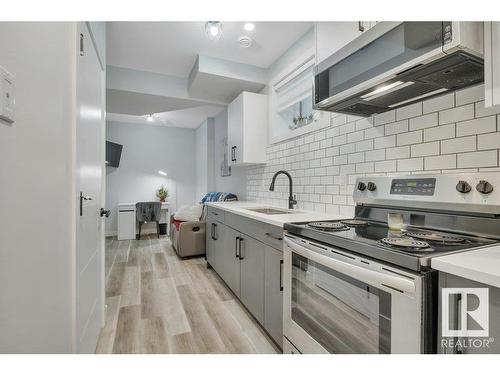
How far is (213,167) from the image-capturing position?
17.6 feet

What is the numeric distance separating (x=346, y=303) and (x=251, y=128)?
2403 millimetres

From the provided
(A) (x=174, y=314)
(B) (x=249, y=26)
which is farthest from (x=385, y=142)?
(A) (x=174, y=314)

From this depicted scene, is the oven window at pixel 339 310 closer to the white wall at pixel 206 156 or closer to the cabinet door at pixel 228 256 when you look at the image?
the cabinet door at pixel 228 256

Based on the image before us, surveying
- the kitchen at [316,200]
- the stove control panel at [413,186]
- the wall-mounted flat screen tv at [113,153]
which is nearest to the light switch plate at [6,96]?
the kitchen at [316,200]

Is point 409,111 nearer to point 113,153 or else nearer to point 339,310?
point 339,310

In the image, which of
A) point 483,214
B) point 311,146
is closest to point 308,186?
point 311,146

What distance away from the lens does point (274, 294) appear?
1625 mm

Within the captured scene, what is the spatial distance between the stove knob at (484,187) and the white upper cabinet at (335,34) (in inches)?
35.6

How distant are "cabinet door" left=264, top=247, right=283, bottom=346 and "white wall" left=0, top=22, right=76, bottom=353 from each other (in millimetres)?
1082

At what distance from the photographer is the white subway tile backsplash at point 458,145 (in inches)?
46.3

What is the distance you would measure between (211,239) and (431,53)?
2.75 meters

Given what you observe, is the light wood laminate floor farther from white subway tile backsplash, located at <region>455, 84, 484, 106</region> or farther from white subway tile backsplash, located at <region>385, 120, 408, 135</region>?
white subway tile backsplash, located at <region>455, 84, 484, 106</region>

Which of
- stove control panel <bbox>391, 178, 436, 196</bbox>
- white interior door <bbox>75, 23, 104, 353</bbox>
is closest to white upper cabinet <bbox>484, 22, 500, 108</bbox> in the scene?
stove control panel <bbox>391, 178, 436, 196</bbox>
